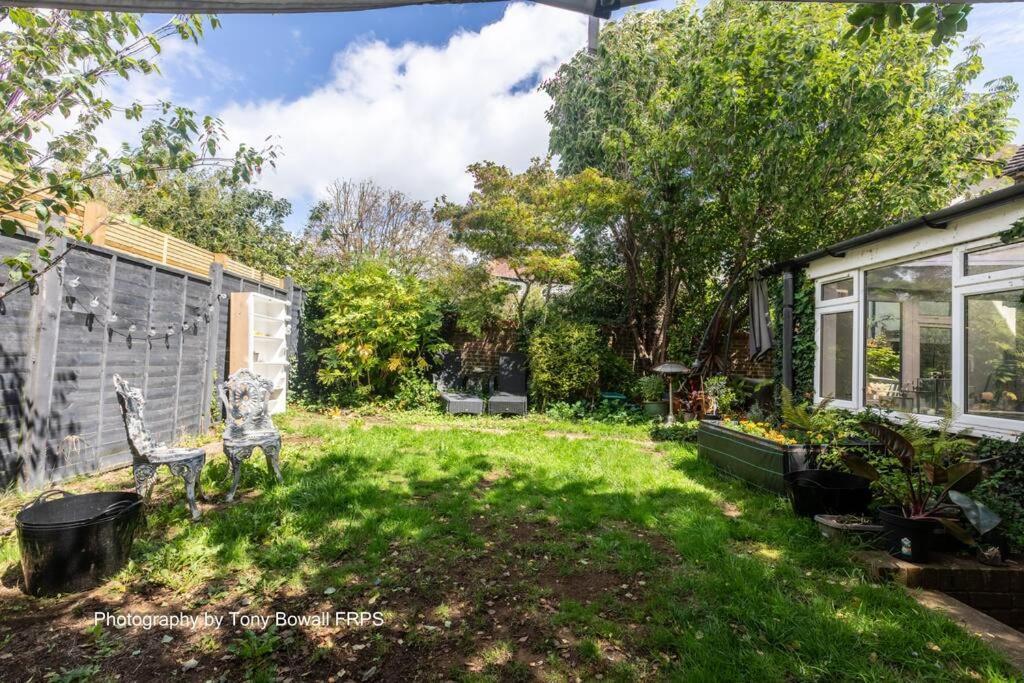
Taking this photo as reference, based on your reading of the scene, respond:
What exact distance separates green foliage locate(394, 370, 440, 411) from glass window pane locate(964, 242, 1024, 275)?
7.46 meters

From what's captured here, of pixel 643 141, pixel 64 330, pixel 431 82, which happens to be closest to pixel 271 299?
pixel 64 330

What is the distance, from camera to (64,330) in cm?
413

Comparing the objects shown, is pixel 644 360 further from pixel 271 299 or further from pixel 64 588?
pixel 64 588

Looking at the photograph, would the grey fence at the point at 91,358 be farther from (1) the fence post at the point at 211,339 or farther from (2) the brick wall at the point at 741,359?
(2) the brick wall at the point at 741,359

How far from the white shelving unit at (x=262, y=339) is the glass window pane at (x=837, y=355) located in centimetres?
732

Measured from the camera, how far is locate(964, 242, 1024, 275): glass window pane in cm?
412

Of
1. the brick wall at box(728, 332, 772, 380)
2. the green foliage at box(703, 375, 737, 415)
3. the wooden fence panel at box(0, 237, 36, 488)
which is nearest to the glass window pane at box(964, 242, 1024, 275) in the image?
the green foliage at box(703, 375, 737, 415)

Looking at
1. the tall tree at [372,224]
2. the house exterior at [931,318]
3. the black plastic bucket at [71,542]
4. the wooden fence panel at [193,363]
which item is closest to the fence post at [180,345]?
the wooden fence panel at [193,363]

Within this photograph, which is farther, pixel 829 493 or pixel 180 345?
pixel 180 345

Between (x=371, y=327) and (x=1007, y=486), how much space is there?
26.6 ft

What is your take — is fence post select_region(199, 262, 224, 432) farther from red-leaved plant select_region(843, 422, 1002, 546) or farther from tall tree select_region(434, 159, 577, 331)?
red-leaved plant select_region(843, 422, 1002, 546)

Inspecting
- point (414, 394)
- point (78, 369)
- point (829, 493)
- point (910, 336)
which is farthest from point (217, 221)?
point (910, 336)

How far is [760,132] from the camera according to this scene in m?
6.87

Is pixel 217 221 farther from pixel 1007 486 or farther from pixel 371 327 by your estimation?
pixel 1007 486
